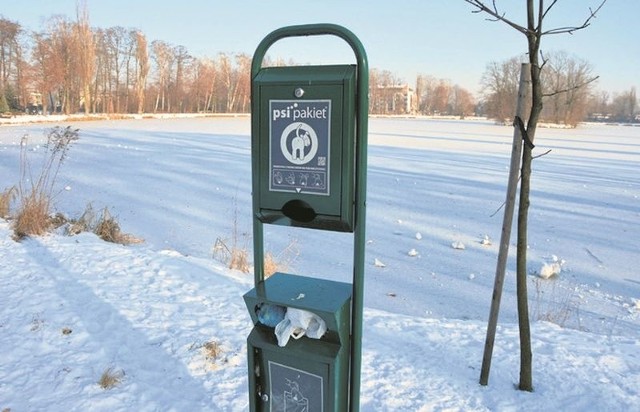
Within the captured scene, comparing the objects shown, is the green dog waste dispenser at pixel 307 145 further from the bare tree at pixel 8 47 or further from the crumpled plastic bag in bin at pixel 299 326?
the bare tree at pixel 8 47

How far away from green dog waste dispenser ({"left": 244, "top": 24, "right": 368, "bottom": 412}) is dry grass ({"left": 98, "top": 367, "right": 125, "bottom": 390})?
1002 mm

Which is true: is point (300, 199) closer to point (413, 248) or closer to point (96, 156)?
point (413, 248)

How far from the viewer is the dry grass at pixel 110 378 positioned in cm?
236

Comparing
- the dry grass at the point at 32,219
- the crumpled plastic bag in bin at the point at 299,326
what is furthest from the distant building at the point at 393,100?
the crumpled plastic bag in bin at the point at 299,326

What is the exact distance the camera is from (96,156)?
13570 mm

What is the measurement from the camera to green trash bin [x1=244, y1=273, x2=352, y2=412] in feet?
5.24

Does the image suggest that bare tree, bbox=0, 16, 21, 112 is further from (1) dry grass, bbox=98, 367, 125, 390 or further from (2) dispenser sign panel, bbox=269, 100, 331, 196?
(2) dispenser sign panel, bbox=269, 100, 331, 196

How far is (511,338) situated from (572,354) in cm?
37

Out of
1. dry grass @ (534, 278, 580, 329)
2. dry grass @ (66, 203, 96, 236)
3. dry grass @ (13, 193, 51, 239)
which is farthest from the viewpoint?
dry grass @ (66, 203, 96, 236)

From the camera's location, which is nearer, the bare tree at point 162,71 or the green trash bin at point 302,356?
the green trash bin at point 302,356

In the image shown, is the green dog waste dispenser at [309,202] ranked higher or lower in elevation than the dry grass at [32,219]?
higher

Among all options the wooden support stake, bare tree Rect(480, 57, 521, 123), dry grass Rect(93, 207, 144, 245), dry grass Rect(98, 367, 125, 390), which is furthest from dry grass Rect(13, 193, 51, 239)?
bare tree Rect(480, 57, 521, 123)

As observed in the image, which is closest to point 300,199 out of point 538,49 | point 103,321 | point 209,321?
point 538,49

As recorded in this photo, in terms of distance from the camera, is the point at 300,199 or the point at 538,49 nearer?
the point at 300,199
